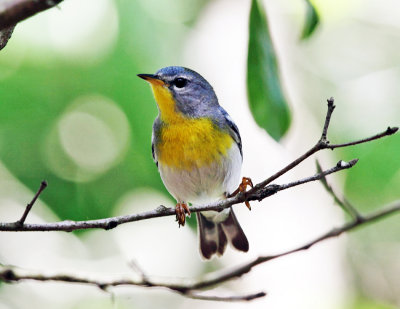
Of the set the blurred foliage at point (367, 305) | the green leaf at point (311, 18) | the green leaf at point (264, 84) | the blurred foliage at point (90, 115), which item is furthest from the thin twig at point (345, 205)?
the blurred foliage at point (90, 115)

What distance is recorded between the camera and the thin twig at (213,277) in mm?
1383

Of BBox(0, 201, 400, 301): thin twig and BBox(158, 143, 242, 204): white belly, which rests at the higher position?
BBox(158, 143, 242, 204): white belly

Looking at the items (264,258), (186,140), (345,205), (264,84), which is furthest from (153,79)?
(264,258)

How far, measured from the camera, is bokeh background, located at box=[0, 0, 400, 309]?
13.3 ft

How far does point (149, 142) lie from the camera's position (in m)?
4.00

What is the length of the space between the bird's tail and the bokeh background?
29 cm

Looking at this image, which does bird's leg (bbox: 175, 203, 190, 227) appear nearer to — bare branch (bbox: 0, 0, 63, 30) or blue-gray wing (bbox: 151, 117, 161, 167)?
blue-gray wing (bbox: 151, 117, 161, 167)

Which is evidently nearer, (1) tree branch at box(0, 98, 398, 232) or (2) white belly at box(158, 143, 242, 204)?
(1) tree branch at box(0, 98, 398, 232)

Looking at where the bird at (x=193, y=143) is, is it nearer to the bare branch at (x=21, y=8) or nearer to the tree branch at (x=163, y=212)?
the tree branch at (x=163, y=212)

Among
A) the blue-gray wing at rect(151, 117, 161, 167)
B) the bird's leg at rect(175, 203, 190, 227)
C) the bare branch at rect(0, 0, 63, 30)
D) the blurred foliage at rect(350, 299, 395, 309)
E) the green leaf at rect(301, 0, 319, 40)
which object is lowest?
the blurred foliage at rect(350, 299, 395, 309)

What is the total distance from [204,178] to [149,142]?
0.64m

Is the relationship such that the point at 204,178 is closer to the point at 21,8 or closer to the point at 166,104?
the point at 166,104

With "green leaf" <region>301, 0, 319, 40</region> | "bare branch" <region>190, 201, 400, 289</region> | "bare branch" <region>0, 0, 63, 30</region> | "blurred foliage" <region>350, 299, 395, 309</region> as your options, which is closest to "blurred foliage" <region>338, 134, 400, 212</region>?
"blurred foliage" <region>350, 299, 395, 309</region>

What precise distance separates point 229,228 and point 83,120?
1381 millimetres
